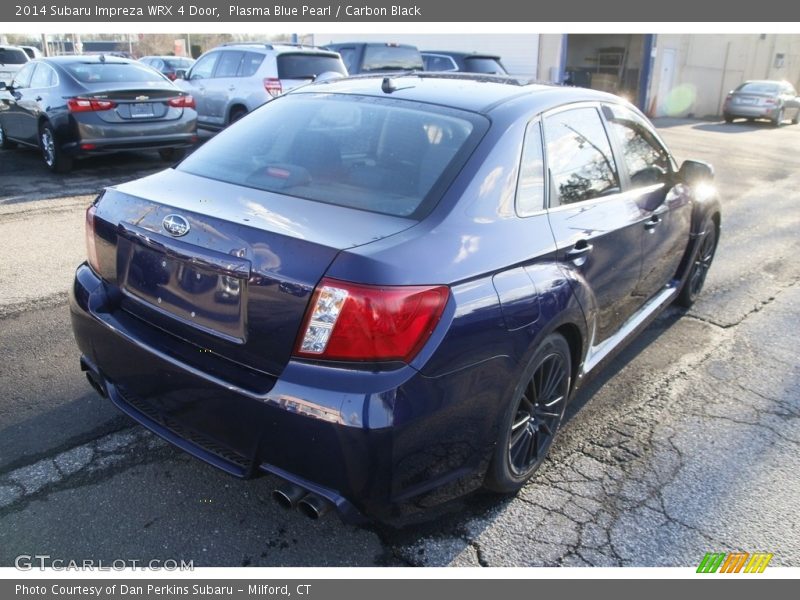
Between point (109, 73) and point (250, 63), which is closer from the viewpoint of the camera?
point (109, 73)

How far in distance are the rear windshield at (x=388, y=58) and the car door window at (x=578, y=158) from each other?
34.0 feet

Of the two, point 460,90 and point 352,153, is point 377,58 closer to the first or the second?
point 460,90

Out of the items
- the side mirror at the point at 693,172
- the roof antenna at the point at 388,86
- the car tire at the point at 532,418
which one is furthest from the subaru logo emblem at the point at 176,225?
Answer: the side mirror at the point at 693,172

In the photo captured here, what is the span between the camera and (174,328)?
97.3 inches

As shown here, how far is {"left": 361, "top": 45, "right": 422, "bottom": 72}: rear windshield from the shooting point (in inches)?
519

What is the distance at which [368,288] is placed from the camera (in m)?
2.08

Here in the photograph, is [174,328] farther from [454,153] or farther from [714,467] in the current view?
[714,467]

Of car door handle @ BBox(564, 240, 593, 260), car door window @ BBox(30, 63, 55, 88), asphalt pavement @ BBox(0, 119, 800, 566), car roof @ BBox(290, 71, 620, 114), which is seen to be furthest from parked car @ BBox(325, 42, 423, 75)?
car door handle @ BBox(564, 240, 593, 260)

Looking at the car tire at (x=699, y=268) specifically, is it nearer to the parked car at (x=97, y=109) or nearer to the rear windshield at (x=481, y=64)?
the parked car at (x=97, y=109)

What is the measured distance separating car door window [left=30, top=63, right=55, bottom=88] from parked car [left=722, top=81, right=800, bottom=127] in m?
22.8

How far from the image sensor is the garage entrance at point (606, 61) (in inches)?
1117

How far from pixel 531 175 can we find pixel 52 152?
815 cm

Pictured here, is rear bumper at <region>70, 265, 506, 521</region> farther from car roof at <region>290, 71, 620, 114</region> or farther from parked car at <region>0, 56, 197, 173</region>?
parked car at <region>0, 56, 197, 173</region>

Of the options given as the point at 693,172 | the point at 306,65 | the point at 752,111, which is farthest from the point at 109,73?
the point at 752,111
